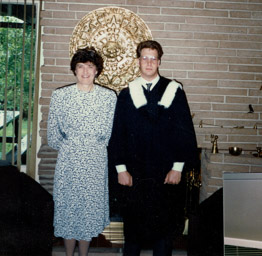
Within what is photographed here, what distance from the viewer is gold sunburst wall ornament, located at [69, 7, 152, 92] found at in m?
2.71

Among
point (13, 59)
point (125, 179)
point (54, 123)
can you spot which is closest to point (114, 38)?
point (13, 59)

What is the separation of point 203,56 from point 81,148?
4.84 ft

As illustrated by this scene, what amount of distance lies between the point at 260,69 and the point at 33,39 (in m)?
1.99

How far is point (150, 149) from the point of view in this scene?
1.89 metres

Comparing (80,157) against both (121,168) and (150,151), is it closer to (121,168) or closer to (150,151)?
(121,168)

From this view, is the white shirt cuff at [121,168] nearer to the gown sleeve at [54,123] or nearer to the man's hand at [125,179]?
the man's hand at [125,179]

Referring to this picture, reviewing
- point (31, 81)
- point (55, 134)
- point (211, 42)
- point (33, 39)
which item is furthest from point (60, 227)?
point (211, 42)

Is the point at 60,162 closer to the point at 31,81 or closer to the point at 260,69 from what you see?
the point at 31,81

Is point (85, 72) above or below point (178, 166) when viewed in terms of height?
above

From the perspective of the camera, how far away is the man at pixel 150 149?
188 cm

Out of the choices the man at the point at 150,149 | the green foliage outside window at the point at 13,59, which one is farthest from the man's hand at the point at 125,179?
the green foliage outside window at the point at 13,59

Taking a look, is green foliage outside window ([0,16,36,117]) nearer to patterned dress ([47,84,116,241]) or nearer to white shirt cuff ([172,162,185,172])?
patterned dress ([47,84,116,241])

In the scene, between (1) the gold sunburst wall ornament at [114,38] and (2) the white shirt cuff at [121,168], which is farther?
(1) the gold sunburst wall ornament at [114,38]

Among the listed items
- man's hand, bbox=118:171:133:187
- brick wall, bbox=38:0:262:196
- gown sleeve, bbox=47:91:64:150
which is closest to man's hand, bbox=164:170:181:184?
man's hand, bbox=118:171:133:187
